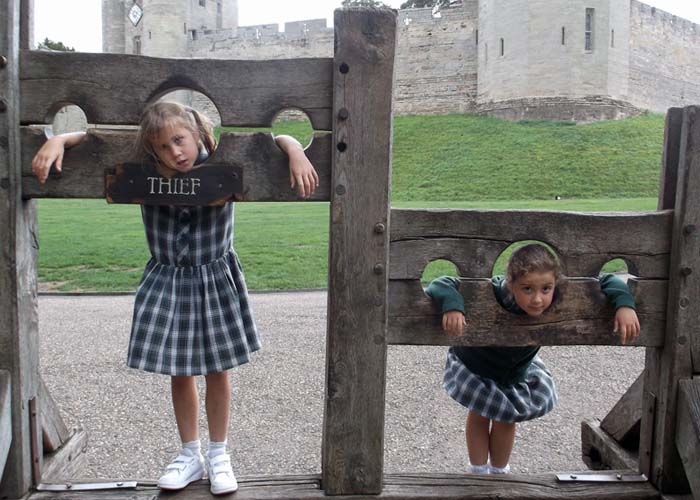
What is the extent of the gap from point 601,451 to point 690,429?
0.76 metres

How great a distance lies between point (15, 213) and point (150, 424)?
1981 mm

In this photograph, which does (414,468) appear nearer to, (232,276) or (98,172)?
(232,276)

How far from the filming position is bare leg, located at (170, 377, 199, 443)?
8.42 feet

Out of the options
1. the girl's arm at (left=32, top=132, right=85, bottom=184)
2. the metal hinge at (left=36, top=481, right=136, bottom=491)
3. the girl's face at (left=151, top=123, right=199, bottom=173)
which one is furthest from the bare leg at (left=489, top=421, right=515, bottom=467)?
the girl's arm at (left=32, top=132, right=85, bottom=184)

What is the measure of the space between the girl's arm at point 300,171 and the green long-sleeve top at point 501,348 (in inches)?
23.7

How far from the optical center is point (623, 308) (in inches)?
99.3

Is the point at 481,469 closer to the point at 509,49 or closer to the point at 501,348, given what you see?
the point at 501,348

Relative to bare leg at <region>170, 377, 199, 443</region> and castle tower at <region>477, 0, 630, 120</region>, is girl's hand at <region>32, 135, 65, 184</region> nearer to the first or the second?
bare leg at <region>170, 377, 199, 443</region>

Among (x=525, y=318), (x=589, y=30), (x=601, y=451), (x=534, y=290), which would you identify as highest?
(x=589, y=30)

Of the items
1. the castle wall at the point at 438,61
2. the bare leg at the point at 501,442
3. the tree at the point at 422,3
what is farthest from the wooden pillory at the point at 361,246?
the tree at the point at 422,3

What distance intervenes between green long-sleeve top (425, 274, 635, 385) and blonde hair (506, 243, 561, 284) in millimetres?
95

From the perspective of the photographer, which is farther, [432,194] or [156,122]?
[432,194]

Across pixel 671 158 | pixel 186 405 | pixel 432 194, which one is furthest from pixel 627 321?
pixel 432 194

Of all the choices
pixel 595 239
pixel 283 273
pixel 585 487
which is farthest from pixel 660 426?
pixel 283 273
